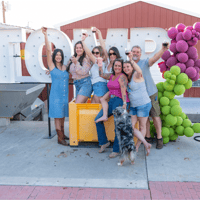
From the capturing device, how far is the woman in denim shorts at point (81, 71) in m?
4.22

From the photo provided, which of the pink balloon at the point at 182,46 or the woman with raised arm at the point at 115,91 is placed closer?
the woman with raised arm at the point at 115,91

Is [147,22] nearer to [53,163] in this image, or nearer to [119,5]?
[119,5]

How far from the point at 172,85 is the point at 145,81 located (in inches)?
19.8

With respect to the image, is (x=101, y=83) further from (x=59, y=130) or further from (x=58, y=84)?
(x=59, y=130)

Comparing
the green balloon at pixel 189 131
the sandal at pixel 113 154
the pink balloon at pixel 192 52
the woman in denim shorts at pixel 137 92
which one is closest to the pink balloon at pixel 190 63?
the pink balloon at pixel 192 52

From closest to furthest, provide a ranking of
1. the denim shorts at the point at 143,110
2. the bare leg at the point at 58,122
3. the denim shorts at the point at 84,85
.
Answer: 1. the denim shorts at the point at 143,110
2. the denim shorts at the point at 84,85
3. the bare leg at the point at 58,122

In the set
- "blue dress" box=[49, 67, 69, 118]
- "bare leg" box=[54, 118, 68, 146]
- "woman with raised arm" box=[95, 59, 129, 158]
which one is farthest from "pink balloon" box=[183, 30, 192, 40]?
"bare leg" box=[54, 118, 68, 146]

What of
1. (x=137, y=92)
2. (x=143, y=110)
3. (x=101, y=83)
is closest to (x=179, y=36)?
(x=137, y=92)

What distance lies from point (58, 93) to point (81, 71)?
60 cm

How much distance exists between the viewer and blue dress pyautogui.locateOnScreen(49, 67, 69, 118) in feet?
14.3

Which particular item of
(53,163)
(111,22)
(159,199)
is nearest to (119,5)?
(111,22)

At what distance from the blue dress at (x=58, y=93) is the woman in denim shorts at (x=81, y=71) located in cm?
19

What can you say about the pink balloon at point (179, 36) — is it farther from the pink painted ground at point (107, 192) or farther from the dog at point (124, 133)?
the pink painted ground at point (107, 192)

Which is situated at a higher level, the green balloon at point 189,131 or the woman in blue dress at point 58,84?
the woman in blue dress at point 58,84
